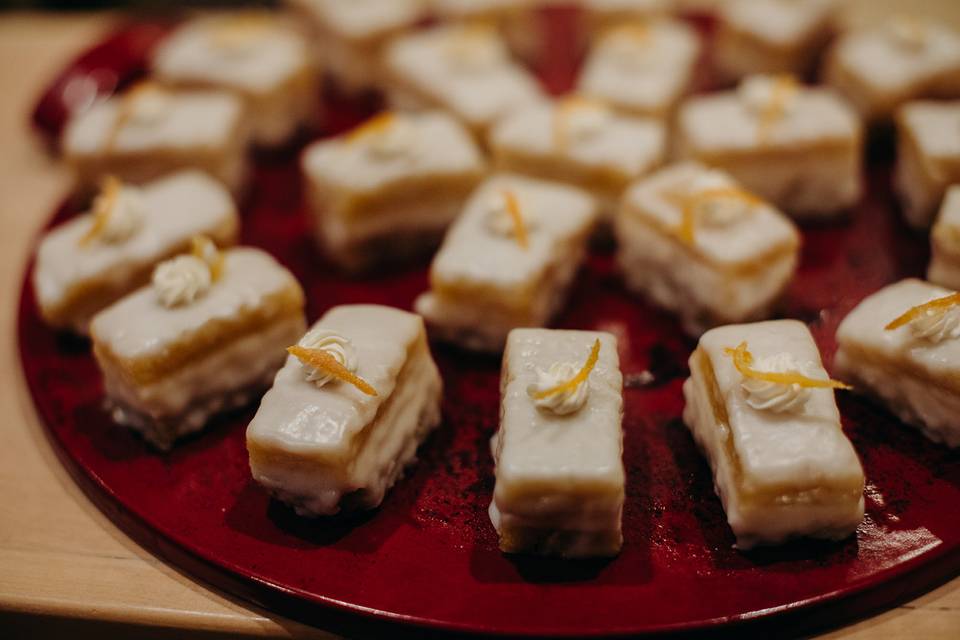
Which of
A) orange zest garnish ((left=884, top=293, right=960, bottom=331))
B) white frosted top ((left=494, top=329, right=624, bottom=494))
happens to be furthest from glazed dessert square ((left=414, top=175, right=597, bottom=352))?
orange zest garnish ((left=884, top=293, right=960, bottom=331))

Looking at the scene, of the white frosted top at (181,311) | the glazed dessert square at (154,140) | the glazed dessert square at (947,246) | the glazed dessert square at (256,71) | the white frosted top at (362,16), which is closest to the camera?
the white frosted top at (181,311)

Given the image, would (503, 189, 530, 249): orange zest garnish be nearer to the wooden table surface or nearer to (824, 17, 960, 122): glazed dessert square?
the wooden table surface

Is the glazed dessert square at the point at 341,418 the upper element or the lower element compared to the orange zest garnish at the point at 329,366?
lower

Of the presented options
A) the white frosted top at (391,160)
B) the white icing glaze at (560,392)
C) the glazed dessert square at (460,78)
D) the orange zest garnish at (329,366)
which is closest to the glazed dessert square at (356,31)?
the glazed dessert square at (460,78)

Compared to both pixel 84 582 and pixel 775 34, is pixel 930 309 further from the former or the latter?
pixel 84 582

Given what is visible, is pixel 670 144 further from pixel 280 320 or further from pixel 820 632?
pixel 820 632

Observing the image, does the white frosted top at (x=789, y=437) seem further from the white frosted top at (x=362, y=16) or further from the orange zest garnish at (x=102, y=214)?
the white frosted top at (x=362, y=16)

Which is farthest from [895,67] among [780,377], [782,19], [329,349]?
[329,349]
